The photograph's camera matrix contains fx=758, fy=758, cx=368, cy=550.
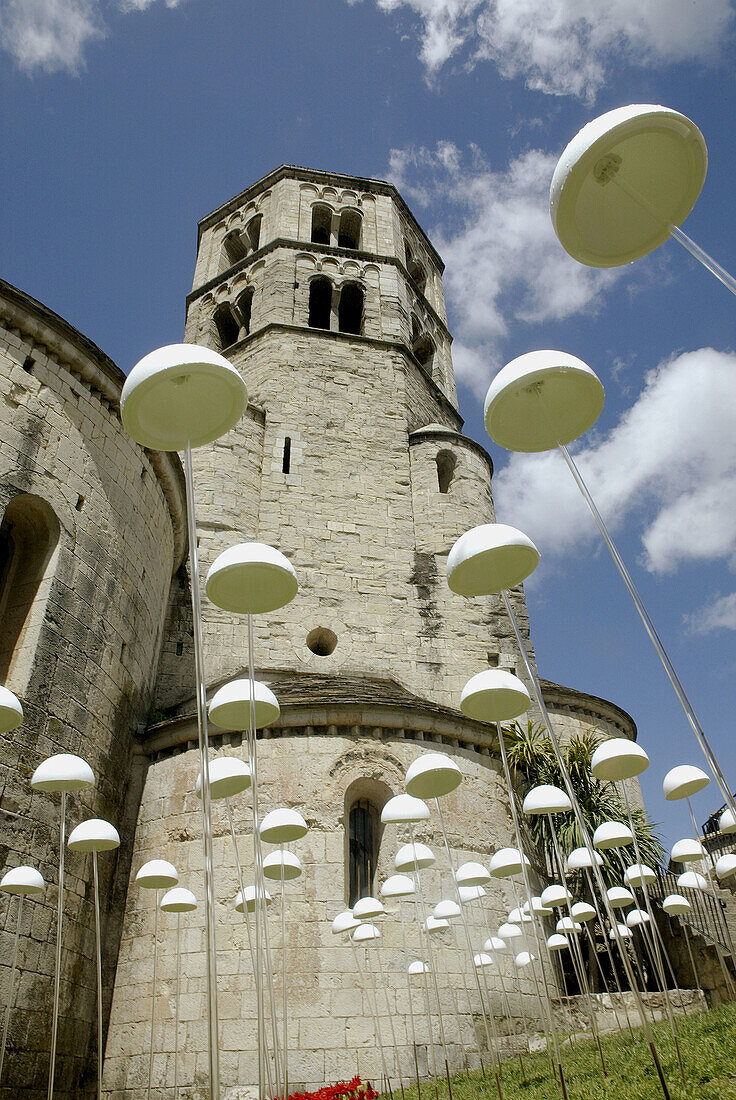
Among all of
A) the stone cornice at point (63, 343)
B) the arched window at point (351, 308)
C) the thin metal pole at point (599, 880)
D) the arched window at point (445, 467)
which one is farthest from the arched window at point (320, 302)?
the thin metal pole at point (599, 880)

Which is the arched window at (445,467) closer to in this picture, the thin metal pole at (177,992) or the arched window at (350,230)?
the arched window at (350,230)

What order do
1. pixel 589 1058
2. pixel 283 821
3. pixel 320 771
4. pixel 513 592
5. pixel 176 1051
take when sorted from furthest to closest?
pixel 513 592 < pixel 320 771 < pixel 176 1051 < pixel 283 821 < pixel 589 1058

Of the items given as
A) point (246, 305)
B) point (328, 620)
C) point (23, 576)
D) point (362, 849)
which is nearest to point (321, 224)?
point (246, 305)

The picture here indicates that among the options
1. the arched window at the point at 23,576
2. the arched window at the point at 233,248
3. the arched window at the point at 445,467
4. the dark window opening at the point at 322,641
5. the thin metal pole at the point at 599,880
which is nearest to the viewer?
the thin metal pole at the point at 599,880

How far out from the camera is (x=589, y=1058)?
6.68 metres

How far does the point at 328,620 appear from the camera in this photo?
15.7 m

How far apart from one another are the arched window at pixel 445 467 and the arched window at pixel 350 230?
10.2 metres

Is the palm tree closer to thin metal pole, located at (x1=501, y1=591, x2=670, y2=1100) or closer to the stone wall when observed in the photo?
the stone wall

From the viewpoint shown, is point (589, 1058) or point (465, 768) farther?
point (465, 768)

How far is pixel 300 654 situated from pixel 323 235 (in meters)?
17.1

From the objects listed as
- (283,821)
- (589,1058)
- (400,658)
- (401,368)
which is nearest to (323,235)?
(401,368)

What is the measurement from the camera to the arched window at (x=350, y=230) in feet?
84.3

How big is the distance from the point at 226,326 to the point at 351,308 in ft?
13.2

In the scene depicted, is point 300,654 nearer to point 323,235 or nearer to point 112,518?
point 112,518
